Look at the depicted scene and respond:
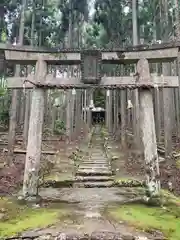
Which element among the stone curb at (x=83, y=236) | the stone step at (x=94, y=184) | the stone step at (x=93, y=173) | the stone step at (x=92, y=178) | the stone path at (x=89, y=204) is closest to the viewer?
the stone curb at (x=83, y=236)

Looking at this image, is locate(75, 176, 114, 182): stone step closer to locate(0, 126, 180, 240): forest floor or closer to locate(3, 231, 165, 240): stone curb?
locate(0, 126, 180, 240): forest floor

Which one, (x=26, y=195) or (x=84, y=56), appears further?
(x=84, y=56)

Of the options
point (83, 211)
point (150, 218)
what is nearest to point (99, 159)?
point (83, 211)

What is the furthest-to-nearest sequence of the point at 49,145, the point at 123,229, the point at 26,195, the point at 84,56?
the point at 49,145
the point at 84,56
the point at 26,195
the point at 123,229

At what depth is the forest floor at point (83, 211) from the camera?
13.6ft

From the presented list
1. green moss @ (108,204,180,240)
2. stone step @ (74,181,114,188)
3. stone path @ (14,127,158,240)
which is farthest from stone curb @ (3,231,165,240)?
stone step @ (74,181,114,188)

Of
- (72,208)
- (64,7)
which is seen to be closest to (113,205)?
(72,208)

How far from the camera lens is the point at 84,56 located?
6664 mm

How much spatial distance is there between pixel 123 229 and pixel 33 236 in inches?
55.4

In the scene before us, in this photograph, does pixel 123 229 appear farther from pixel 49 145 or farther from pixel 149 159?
pixel 49 145

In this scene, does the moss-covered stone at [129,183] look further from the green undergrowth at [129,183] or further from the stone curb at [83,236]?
the stone curb at [83,236]

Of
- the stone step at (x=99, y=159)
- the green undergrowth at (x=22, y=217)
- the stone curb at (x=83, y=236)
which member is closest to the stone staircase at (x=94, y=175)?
the stone step at (x=99, y=159)

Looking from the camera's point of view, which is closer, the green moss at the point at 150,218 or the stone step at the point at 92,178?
the green moss at the point at 150,218

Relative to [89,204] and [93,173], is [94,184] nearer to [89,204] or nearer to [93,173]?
[93,173]
